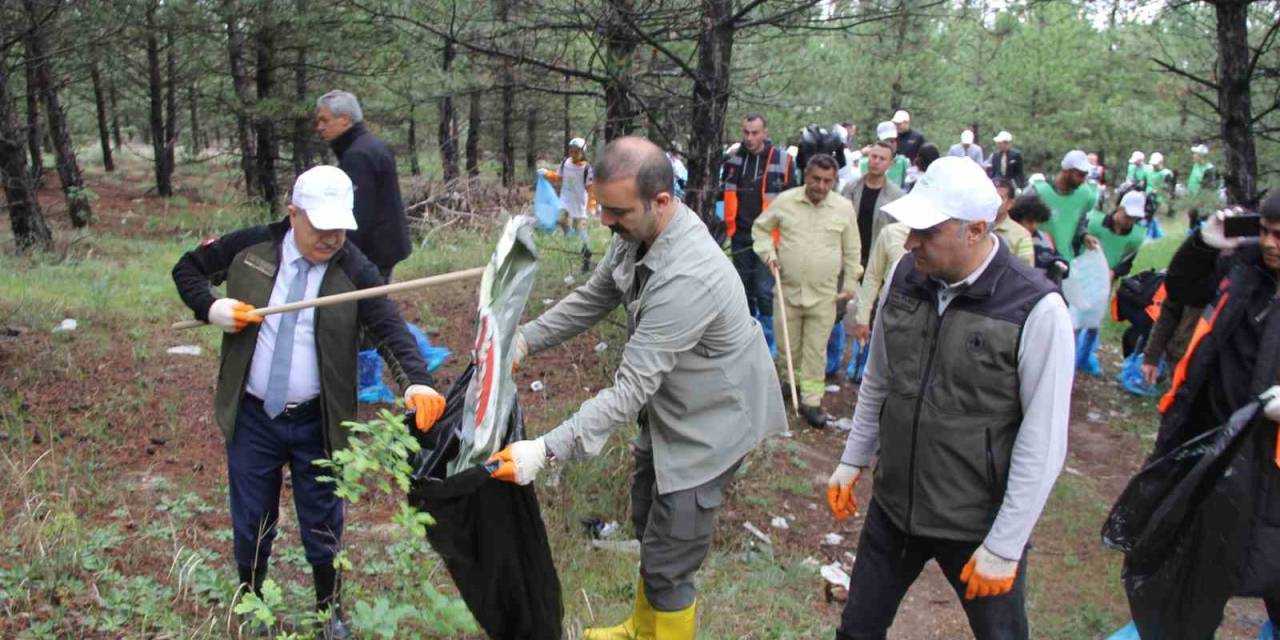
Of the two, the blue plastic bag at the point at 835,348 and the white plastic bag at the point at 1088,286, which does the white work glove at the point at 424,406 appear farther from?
the white plastic bag at the point at 1088,286

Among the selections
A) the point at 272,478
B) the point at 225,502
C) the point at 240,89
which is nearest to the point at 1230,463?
the point at 272,478

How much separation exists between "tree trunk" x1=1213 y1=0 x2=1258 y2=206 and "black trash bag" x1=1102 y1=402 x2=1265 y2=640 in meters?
4.52

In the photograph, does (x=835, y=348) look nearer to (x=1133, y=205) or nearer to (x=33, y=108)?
(x=1133, y=205)

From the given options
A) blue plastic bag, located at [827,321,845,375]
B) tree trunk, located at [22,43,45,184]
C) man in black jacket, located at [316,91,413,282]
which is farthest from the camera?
tree trunk, located at [22,43,45,184]

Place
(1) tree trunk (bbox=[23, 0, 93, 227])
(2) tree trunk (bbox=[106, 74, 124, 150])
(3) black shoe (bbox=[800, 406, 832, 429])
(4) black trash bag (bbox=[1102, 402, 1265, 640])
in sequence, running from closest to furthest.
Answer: (4) black trash bag (bbox=[1102, 402, 1265, 640]) → (3) black shoe (bbox=[800, 406, 832, 429]) → (1) tree trunk (bbox=[23, 0, 93, 227]) → (2) tree trunk (bbox=[106, 74, 124, 150])

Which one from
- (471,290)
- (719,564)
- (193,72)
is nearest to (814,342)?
(719,564)

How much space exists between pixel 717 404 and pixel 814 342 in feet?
13.4

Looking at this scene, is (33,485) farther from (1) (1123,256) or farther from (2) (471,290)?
(1) (1123,256)

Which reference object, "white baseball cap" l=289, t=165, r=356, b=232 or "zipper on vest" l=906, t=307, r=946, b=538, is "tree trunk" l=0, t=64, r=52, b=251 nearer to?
"white baseball cap" l=289, t=165, r=356, b=232

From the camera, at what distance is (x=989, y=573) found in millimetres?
2744

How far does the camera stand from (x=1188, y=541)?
3.26 metres

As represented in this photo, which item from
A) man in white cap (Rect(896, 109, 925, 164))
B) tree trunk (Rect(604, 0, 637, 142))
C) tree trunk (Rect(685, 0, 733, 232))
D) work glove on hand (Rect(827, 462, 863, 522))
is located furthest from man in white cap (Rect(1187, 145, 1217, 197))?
work glove on hand (Rect(827, 462, 863, 522))

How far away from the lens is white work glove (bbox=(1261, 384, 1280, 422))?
3066 mm

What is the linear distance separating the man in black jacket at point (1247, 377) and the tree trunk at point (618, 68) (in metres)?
3.40
